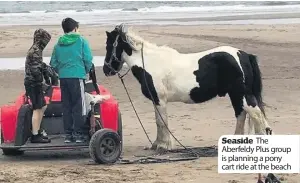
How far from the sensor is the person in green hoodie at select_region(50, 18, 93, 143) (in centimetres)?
971

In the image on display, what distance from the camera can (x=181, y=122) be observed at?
12977 mm

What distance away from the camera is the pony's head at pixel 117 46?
35.1 feet

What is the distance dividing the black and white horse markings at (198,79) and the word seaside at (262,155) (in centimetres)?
441

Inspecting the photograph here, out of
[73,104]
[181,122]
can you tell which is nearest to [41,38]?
[73,104]

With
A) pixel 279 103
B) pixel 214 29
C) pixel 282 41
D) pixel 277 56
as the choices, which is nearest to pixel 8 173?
pixel 279 103

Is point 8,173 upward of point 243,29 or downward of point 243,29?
downward

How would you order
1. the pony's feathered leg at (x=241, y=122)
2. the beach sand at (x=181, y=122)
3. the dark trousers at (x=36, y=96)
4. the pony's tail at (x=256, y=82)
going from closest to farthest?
1. the beach sand at (x=181, y=122)
2. the dark trousers at (x=36, y=96)
3. the pony's tail at (x=256, y=82)
4. the pony's feathered leg at (x=241, y=122)

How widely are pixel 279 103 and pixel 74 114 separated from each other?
20.2ft

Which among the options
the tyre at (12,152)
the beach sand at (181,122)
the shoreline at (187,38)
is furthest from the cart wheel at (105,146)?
the shoreline at (187,38)

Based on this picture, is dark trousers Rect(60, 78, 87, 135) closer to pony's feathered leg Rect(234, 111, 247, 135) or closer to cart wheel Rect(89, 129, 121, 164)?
cart wheel Rect(89, 129, 121, 164)

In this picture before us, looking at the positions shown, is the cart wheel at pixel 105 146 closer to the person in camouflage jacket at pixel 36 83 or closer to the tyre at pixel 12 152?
the person in camouflage jacket at pixel 36 83

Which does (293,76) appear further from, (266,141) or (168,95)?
(266,141)

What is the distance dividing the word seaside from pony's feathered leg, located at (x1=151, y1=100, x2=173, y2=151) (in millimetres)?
4566

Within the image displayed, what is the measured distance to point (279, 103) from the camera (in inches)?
578
